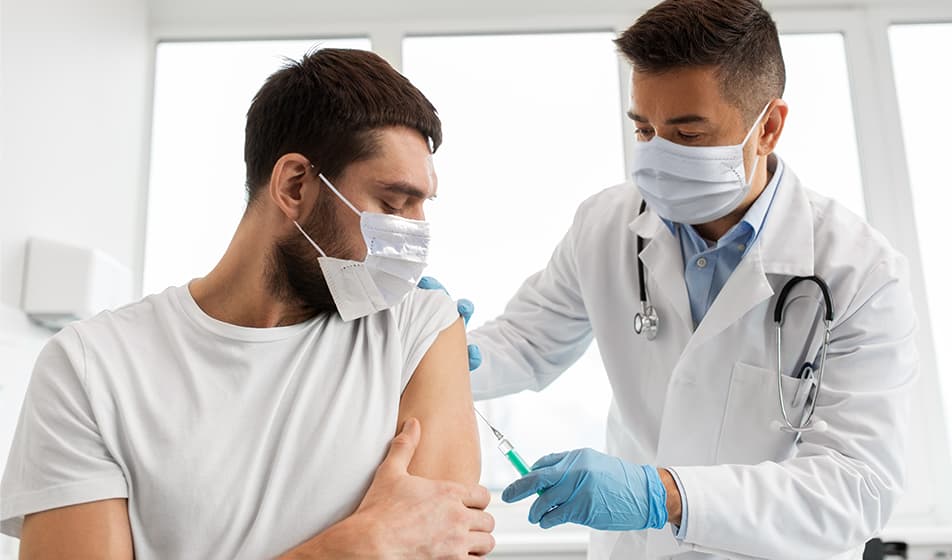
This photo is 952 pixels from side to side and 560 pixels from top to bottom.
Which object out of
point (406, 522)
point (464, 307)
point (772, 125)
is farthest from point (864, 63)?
point (406, 522)

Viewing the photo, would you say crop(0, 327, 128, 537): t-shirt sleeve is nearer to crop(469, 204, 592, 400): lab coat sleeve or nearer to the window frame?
crop(469, 204, 592, 400): lab coat sleeve

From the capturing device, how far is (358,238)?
1.16m

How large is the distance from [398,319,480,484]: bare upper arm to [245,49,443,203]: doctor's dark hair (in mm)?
319

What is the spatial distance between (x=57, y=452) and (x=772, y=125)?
1.27 metres

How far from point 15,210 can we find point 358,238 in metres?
1.25

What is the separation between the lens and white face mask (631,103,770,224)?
139 centimetres

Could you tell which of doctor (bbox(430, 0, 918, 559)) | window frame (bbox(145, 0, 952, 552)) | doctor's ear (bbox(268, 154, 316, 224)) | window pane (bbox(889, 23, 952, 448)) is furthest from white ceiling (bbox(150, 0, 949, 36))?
doctor's ear (bbox(268, 154, 316, 224))

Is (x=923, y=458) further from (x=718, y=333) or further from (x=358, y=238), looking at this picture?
(x=358, y=238)

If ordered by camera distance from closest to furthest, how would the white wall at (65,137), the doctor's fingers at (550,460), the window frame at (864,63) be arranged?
the doctor's fingers at (550,460) → the white wall at (65,137) → the window frame at (864,63)

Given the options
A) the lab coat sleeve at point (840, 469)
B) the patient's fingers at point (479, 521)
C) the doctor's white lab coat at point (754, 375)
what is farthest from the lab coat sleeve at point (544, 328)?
the patient's fingers at point (479, 521)

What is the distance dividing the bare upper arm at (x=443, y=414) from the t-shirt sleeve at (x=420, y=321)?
0.01 metres

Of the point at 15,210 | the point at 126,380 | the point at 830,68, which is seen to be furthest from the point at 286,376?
the point at 830,68

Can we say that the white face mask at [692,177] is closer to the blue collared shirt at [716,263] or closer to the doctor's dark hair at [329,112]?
the blue collared shirt at [716,263]

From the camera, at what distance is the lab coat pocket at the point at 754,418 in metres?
1.39
